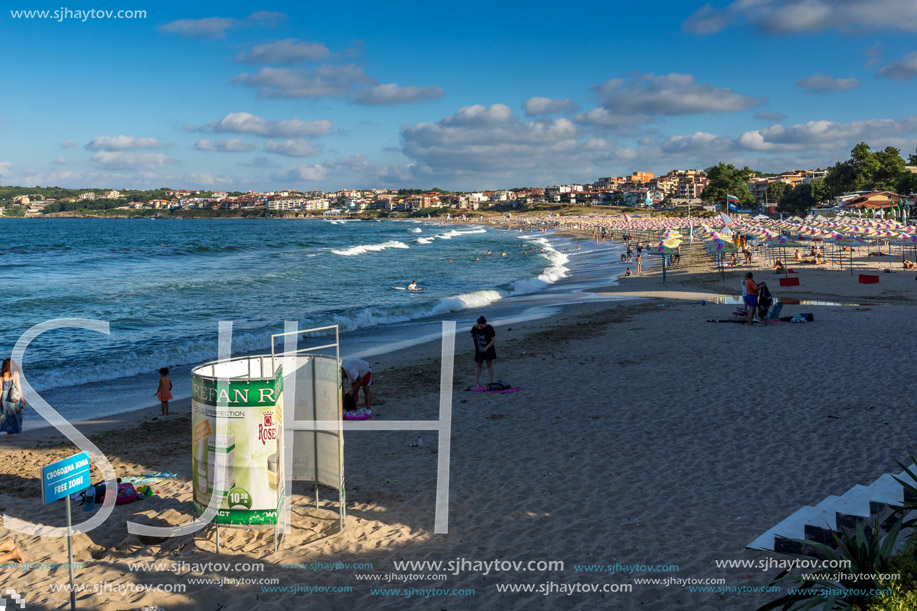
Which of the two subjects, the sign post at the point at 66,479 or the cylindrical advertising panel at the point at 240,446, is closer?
the sign post at the point at 66,479

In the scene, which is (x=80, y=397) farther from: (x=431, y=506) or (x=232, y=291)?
(x=232, y=291)

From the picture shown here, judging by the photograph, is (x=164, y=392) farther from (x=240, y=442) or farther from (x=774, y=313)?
(x=774, y=313)

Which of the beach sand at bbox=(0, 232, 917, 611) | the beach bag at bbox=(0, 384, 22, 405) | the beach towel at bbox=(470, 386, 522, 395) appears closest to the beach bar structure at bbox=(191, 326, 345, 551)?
the beach sand at bbox=(0, 232, 917, 611)

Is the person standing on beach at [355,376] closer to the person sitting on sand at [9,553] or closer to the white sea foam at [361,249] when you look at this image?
the person sitting on sand at [9,553]

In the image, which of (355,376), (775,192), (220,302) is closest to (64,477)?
(355,376)

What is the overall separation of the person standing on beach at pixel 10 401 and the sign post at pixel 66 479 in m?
6.56

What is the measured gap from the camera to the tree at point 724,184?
103688 mm

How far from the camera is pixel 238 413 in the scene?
5.31 meters

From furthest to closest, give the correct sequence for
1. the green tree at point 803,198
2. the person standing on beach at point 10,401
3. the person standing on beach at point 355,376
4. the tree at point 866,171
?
the green tree at point 803,198, the tree at point 866,171, the person standing on beach at point 355,376, the person standing on beach at point 10,401

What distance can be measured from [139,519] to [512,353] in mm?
9825

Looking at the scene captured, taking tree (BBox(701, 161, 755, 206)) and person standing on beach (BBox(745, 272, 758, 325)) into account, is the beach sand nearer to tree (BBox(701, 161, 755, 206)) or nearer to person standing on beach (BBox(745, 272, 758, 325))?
person standing on beach (BBox(745, 272, 758, 325))

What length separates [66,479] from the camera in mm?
4445

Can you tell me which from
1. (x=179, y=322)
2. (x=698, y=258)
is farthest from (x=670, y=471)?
(x=698, y=258)

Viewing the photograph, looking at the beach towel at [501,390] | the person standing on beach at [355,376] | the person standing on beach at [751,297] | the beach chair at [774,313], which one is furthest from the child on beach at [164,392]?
the beach chair at [774,313]
